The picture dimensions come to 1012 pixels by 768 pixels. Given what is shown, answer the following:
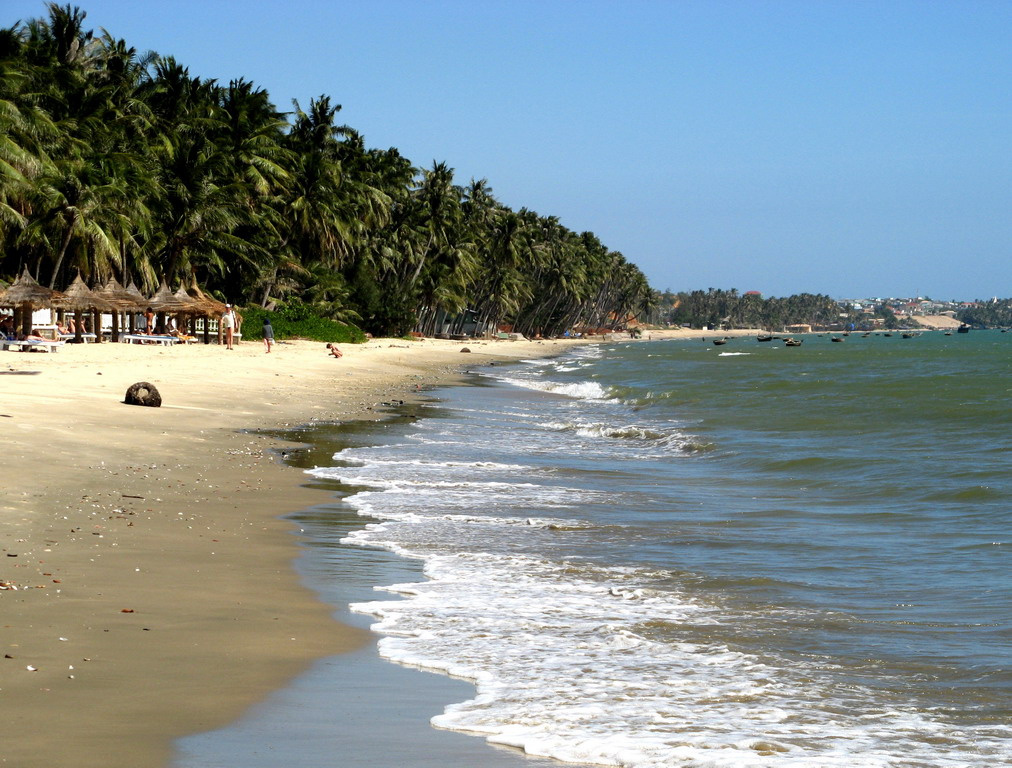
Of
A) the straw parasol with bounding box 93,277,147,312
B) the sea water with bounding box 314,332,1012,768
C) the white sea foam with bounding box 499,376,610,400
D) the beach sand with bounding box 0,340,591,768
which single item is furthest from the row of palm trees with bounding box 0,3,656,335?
the sea water with bounding box 314,332,1012,768

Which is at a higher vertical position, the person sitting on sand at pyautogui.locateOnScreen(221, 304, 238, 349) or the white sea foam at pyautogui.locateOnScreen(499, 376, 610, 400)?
the person sitting on sand at pyautogui.locateOnScreen(221, 304, 238, 349)

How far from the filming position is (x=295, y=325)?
55.7 m

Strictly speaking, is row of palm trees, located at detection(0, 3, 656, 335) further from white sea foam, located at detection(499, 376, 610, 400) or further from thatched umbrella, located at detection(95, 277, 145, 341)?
white sea foam, located at detection(499, 376, 610, 400)

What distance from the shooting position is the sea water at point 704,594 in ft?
16.7

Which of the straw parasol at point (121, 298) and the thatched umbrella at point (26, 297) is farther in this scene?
the straw parasol at point (121, 298)

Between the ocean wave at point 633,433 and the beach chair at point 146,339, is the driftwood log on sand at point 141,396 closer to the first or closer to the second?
the ocean wave at point 633,433

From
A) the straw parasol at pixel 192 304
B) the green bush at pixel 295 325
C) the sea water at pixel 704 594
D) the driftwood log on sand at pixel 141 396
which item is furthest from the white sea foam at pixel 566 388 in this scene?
the driftwood log on sand at pixel 141 396

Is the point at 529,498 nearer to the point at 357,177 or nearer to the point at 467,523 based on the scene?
the point at 467,523

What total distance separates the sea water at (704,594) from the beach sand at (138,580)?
828mm

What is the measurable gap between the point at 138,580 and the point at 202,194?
44500 millimetres

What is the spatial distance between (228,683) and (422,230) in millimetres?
76523

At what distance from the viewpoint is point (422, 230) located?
80.6 m

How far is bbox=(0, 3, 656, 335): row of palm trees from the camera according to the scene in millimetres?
41344

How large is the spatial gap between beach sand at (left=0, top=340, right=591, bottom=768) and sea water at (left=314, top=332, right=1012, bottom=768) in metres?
0.83
